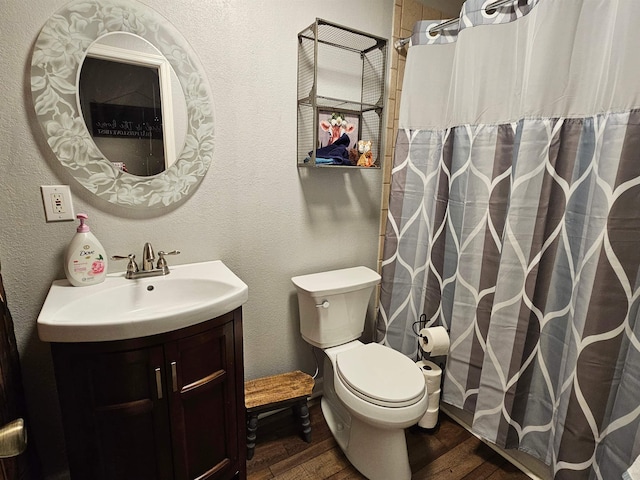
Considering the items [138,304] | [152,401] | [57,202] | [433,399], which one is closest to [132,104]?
[57,202]

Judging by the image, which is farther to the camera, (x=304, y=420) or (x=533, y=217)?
(x=304, y=420)

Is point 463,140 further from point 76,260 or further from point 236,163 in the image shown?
point 76,260

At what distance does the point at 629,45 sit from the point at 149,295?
68.1 inches

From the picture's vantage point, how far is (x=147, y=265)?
50.8 inches

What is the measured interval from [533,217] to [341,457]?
1.31 meters

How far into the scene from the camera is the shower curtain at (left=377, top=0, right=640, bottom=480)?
1038 mm

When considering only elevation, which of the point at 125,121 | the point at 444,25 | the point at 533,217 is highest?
the point at 444,25

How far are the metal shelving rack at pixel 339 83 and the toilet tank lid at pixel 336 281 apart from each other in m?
0.54

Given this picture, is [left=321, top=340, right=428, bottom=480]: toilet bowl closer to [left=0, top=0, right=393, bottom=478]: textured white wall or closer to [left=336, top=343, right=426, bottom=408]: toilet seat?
[left=336, top=343, right=426, bottom=408]: toilet seat

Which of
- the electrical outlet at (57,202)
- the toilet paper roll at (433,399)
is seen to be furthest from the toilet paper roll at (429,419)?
the electrical outlet at (57,202)

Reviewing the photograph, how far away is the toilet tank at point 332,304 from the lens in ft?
5.21

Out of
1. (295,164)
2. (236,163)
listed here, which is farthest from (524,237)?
(236,163)

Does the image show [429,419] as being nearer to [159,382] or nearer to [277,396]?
[277,396]

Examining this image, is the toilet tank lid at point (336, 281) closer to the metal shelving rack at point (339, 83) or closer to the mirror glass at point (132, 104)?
the metal shelving rack at point (339, 83)
